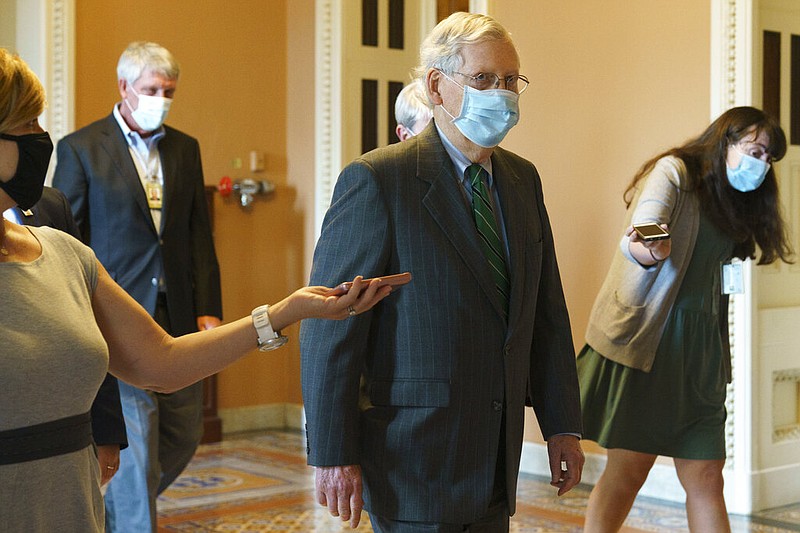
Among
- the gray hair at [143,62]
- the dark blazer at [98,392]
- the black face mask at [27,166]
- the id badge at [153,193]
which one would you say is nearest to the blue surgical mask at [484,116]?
the black face mask at [27,166]

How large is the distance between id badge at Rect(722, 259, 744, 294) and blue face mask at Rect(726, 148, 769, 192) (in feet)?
0.79

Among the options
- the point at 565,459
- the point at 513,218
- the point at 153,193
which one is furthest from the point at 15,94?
the point at 153,193

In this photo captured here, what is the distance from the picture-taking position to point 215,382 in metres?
7.69

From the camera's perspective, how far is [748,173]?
3.52 metres

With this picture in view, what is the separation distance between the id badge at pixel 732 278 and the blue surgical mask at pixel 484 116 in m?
1.37

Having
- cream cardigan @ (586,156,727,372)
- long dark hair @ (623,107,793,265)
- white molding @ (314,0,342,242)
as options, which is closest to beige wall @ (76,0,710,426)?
white molding @ (314,0,342,242)

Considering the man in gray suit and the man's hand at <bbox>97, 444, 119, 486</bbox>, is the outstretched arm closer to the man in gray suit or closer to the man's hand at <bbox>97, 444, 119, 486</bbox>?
the man in gray suit

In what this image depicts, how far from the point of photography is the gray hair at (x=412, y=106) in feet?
12.4

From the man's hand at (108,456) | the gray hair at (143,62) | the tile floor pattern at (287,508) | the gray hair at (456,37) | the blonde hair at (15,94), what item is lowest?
the tile floor pattern at (287,508)

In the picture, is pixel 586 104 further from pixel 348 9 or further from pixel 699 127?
pixel 348 9

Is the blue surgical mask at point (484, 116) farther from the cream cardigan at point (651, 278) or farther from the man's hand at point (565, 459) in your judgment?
the cream cardigan at point (651, 278)

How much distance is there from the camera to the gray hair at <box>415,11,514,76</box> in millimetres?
2416

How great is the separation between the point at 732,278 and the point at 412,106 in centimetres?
118

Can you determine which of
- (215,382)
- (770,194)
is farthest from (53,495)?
(215,382)
